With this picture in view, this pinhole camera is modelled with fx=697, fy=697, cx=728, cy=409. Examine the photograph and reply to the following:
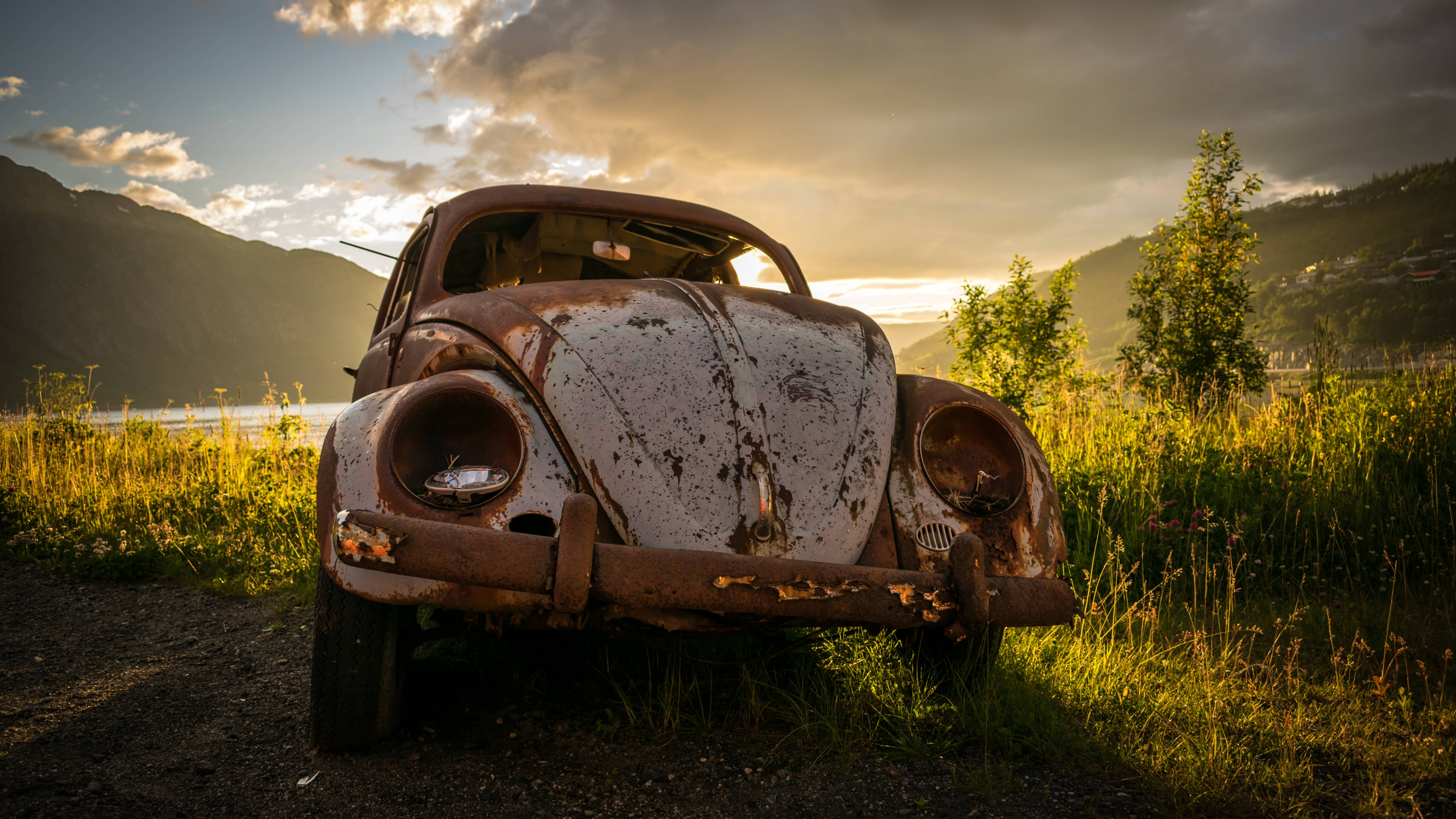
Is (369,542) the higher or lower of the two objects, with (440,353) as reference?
lower

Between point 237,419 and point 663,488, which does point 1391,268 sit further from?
point 663,488

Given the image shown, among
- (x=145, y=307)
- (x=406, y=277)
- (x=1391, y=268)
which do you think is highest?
(x=145, y=307)

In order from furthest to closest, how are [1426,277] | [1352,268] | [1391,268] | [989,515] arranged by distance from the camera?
[1352,268] < [1391,268] < [1426,277] < [989,515]

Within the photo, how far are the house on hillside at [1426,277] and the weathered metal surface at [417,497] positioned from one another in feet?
221

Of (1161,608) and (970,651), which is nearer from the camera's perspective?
(970,651)

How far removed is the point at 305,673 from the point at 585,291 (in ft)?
6.21

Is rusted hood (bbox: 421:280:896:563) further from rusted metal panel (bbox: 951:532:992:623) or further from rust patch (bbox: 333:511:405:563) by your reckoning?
rust patch (bbox: 333:511:405:563)

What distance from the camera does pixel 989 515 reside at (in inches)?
71.4

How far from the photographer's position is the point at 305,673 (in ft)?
8.59

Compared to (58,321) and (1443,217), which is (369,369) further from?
(58,321)

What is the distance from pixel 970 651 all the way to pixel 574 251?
2395 millimetres

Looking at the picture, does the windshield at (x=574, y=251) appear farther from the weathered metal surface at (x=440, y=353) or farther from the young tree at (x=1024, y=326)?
the young tree at (x=1024, y=326)

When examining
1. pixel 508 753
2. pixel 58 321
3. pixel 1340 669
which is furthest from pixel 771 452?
pixel 58 321

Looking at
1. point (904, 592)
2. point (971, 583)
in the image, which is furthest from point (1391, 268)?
point (904, 592)
